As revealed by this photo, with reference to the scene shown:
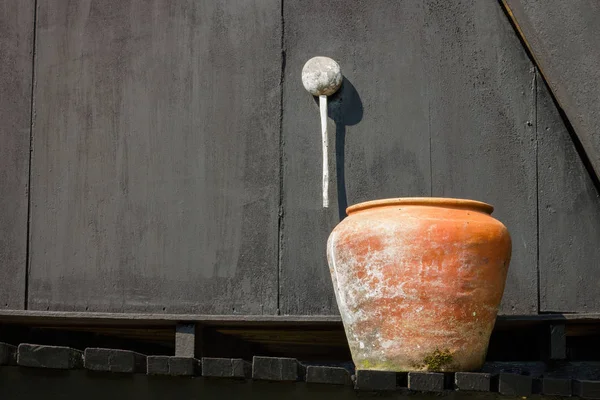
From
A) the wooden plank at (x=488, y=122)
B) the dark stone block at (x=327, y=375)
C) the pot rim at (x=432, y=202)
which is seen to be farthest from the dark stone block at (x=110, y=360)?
the wooden plank at (x=488, y=122)

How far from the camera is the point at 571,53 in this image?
4617 mm

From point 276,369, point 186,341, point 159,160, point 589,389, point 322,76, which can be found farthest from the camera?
point 159,160

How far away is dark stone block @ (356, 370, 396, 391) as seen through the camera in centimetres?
369

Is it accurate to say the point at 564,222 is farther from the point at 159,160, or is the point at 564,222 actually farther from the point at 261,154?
the point at 159,160

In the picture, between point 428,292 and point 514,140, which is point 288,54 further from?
point 428,292

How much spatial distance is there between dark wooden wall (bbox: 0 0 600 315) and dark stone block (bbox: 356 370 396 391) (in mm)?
1011

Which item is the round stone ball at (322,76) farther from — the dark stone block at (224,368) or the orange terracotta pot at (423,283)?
the dark stone block at (224,368)

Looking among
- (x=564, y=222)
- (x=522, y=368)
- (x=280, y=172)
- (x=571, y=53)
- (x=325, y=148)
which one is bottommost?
(x=522, y=368)

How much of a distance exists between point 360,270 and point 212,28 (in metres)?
1.60

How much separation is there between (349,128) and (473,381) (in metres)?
1.51

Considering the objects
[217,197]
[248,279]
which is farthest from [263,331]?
[217,197]

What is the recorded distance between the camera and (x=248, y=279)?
4.72m

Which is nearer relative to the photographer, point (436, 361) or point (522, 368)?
point (436, 361)

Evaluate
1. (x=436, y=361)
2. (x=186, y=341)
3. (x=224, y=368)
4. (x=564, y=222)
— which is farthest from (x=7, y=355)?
(x=564, y=222)
